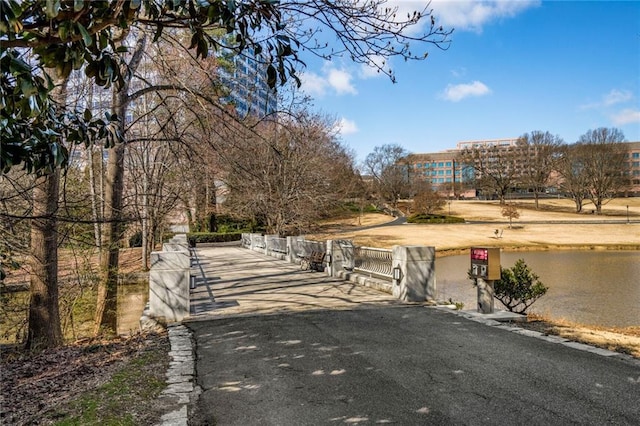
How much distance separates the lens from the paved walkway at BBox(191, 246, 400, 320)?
8992mm

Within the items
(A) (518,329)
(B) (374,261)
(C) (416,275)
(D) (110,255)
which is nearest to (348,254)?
(B) (374,261)

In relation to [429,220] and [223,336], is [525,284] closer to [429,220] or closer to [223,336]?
[223,336]

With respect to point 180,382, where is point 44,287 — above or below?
above

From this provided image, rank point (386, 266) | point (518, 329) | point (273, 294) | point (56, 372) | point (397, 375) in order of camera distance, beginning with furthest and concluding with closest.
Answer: point (386, 266)
point (273, 294)
point (518, 329)
point (56, 372)
point (397, 375)

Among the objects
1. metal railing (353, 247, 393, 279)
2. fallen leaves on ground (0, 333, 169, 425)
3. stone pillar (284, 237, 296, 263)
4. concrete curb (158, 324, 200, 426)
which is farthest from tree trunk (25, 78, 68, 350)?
stone pillar (284, 237, 296, 263)

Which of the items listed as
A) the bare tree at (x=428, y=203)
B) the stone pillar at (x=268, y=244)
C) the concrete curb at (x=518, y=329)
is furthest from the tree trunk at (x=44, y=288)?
the bare tree at (x=428, y=203)

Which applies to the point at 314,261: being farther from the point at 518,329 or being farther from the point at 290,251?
the point at 518,329

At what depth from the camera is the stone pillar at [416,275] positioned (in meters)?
9.26

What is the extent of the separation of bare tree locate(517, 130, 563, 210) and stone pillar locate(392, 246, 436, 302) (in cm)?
6854

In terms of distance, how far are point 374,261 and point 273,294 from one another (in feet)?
9.27

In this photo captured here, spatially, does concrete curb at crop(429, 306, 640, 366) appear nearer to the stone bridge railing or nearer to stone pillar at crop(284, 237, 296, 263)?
the stone bridge railing

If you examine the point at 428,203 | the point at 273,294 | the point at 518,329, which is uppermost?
the point at 428,203

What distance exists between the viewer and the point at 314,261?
1611 centimetres

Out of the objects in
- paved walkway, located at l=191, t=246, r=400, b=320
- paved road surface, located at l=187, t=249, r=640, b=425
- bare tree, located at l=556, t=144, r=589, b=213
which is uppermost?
bare tree, located at l=556, t=144, r=589, b=213
